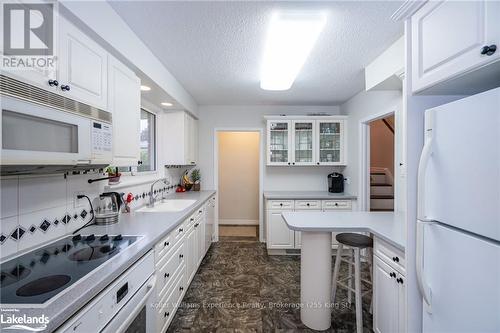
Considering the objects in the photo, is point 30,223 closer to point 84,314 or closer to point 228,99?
point 84,314

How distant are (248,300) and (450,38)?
2.59 metres

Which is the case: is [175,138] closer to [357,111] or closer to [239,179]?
[239,179]

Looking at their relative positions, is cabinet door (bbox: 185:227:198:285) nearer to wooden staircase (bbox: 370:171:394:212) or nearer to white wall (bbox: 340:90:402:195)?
white wall (bbox: 340:90:402:195)

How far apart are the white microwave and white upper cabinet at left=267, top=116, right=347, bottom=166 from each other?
2816 millimetres

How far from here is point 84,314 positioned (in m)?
0.89

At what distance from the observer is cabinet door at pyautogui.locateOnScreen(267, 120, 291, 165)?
387 centimetres

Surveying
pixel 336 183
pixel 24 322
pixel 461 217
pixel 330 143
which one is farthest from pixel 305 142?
pixel 24 322

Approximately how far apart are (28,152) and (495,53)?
6.05ft

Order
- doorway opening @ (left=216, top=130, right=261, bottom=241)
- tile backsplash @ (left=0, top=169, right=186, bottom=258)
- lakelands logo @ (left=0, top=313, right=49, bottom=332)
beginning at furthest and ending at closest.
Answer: doorway opening @ (left=216, top=130, right=261, bottom=241) → tile backsplash @ (left=0, top=169, right=186, bottom=258) → lakelands logo @ (left=0, top=313, right=49, bottom=332)

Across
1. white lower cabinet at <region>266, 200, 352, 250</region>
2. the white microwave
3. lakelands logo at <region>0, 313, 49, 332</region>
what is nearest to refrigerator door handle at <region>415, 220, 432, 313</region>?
lakelands logo at <region>0, 313, 49, 332</region>

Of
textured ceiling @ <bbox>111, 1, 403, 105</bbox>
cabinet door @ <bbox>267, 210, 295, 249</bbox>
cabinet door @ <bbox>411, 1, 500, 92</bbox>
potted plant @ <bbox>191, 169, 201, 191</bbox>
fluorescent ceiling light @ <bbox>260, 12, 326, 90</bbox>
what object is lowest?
cabinet door @ <bbox>267, 210, 295, 249</bbox>

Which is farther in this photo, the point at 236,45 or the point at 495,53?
the point at 236,45

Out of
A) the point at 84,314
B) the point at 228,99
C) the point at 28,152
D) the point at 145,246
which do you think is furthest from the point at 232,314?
the point at 228,99

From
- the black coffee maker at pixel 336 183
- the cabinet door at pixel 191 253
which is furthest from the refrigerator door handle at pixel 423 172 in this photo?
the black coffee maker at pixel 336 183
